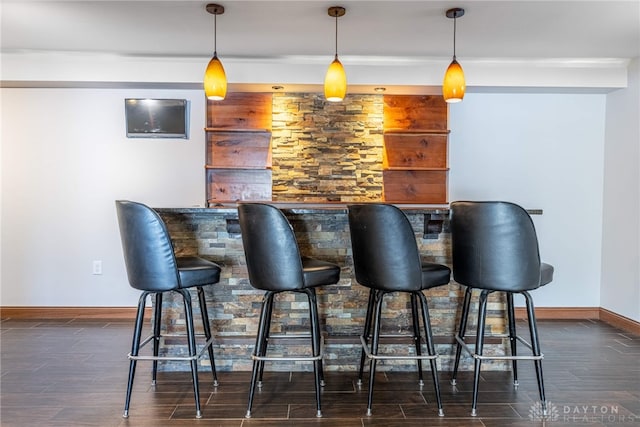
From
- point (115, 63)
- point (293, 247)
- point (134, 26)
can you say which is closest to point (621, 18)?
point (293, 247)

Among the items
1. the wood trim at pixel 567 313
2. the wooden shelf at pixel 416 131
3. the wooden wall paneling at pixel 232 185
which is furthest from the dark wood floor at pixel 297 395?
the wooden shelf at pixel 416 131

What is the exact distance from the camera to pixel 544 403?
210 centimetres

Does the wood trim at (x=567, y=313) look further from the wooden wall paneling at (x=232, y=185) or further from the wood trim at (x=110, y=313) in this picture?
the wooden wall paneling at (x=232, y=185)

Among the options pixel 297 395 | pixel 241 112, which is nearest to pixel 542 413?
pixel 297 395

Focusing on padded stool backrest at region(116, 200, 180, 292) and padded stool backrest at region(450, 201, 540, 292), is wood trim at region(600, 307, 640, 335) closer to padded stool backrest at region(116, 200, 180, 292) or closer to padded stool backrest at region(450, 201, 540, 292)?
padded stool backrest at region(450, 201, 540, 292)

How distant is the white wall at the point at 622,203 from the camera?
3.46 meters

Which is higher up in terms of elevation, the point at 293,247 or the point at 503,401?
the point at 293,247

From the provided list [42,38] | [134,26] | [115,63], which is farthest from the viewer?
[115,63]

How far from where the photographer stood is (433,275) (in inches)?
83.1

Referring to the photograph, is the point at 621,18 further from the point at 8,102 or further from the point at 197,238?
the point at 8,102

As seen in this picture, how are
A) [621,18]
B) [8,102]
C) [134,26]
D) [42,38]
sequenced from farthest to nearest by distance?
A: 1. [8,102]
2. [42,38]
3. [134,26]
4. [621,18]

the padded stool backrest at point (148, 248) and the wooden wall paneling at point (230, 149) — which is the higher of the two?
the wooden wall paneling at point (230, 149)

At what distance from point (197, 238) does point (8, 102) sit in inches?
107

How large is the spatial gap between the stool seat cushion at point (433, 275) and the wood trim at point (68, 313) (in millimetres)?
2779
